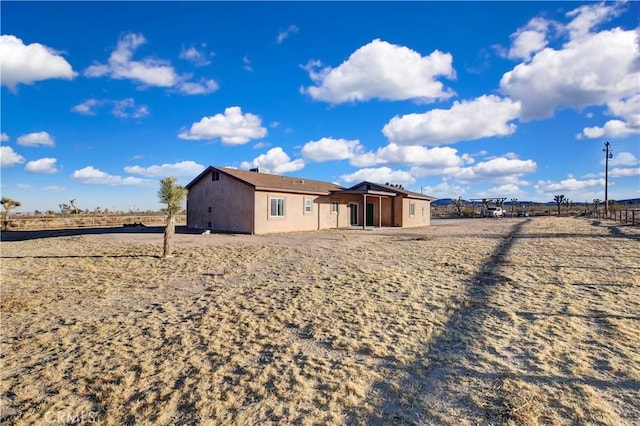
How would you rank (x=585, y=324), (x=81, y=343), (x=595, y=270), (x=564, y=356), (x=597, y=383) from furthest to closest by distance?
1. (x=595, y=270)
2. (x=585, y=324)
3. (x=81, y=343)
4. (x=564, y=356)
5. (x=597, y=383)

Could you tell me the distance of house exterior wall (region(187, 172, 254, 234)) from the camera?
64.4 ft

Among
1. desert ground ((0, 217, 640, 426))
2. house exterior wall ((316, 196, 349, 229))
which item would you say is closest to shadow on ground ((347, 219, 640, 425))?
desert ground ((0, 217, 640, 426))

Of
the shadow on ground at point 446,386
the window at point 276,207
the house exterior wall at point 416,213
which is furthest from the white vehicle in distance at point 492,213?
the shadow on ground at point 446,386

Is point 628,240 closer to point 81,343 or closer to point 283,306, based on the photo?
point 283,306

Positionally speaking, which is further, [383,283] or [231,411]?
[383,283]

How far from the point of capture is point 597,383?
361cm

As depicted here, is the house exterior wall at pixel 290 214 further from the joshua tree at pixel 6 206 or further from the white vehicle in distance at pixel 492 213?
the white vehicle in distance at pixel 492 213

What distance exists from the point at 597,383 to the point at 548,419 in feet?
3.27

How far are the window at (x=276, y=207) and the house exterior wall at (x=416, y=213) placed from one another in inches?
430

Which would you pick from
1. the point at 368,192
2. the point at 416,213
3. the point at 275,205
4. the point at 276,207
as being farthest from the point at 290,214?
the point at 416,213

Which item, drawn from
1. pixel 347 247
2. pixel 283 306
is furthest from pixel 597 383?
pixel 347 247

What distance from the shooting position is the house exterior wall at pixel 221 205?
19625mm

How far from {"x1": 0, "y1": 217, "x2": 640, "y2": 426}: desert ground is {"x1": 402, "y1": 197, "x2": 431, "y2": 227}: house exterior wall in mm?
18702

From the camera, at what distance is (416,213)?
30.4 meters
